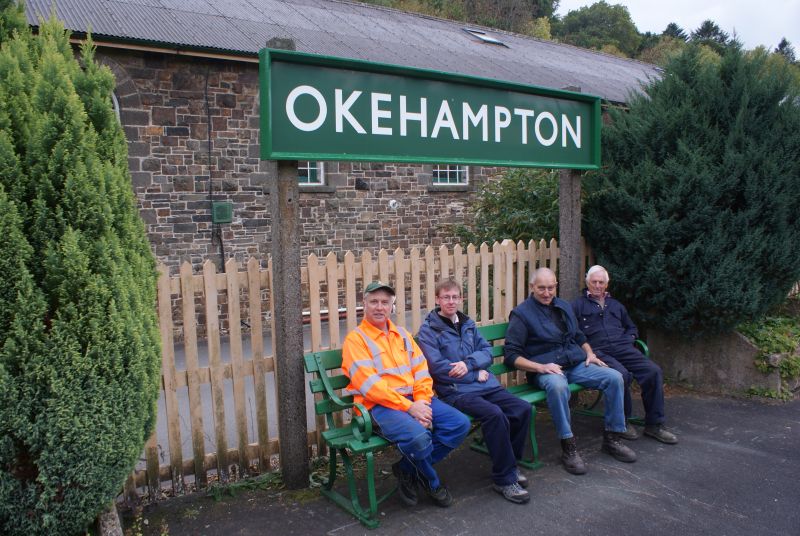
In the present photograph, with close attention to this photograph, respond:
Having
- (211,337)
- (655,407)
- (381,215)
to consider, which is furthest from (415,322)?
(381,215)

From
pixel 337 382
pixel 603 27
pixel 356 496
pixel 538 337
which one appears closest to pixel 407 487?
pixel 356 496

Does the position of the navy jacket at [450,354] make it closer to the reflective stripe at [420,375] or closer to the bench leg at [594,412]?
the reflective stripe at [420,375]

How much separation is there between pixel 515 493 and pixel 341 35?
1239cm

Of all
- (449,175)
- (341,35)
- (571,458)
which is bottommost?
(571,458)

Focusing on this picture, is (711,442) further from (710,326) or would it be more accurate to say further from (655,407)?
(710,326)

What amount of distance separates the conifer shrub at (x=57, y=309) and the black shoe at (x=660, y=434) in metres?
4.03

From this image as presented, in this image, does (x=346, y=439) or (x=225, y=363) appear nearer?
(x=346, y=439)

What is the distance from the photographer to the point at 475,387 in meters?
4.65

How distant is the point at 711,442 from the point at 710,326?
1.46 m

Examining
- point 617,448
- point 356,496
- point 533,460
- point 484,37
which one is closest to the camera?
point 356,496

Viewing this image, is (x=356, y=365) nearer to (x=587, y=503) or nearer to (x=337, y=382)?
(x=337, y=382)

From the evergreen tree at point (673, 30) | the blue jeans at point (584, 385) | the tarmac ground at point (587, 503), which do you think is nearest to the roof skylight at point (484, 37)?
the blue jeans at point (584, 385)

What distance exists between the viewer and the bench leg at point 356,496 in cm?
395

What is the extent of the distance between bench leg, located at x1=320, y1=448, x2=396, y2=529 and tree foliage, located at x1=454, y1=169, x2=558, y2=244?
11.5ft
